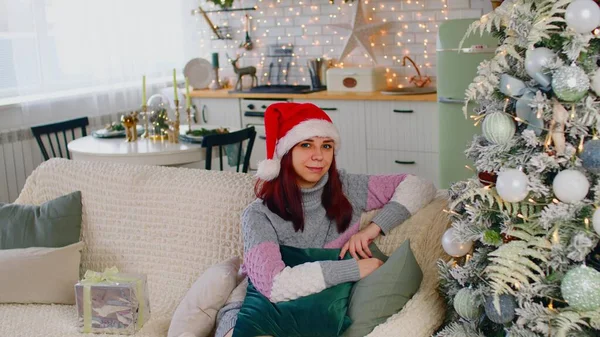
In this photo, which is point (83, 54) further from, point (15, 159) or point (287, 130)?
point (287, 130)

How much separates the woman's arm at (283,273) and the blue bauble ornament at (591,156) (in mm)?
748

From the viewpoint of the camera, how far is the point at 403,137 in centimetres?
545

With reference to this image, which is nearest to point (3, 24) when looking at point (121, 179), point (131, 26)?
point (131, 26)

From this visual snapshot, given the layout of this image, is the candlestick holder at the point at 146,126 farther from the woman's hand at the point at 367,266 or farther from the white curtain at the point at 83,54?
the woman's hand at the point at 367,266

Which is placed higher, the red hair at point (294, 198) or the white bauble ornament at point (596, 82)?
the white bauble ornament at point (596, 82)

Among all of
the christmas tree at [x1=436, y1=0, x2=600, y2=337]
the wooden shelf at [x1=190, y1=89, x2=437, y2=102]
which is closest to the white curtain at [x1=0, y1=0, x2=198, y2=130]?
the wooden shelf at [x1=190, y1=89, x2=437, y2=102]

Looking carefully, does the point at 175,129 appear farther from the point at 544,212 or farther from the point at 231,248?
the point at 544,212

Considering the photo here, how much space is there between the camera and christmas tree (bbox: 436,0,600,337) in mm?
1806

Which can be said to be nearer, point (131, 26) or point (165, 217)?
point (165, 217)

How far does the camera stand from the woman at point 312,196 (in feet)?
8.18

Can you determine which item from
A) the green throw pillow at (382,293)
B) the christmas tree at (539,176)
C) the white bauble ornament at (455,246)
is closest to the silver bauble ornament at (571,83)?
the christmas tree at (539,176)

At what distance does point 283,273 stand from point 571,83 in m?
0.97

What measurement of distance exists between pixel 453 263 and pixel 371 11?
158 inches

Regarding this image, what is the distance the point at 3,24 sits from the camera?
5.04 m
